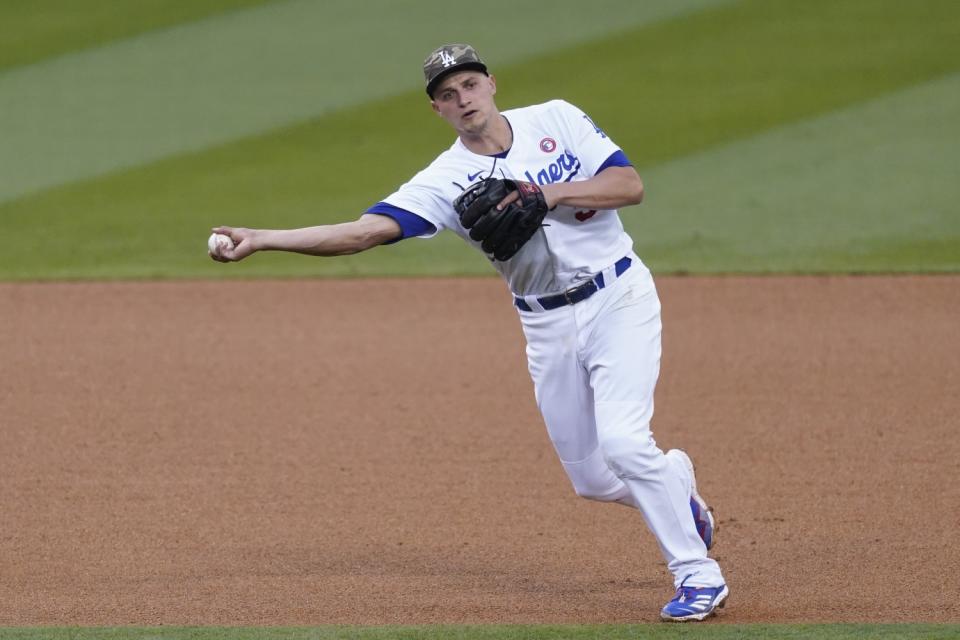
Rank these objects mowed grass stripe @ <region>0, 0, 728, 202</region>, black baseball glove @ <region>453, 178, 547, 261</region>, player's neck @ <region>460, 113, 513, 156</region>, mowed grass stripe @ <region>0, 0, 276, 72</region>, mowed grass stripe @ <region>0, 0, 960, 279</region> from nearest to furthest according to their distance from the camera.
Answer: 1. black baseball glove @ <region>453, 178, 547, 261</region>
2. player's neck @ <region>460, 113, 513, 156</region>
3. mowed grass stripe @ <region>0, 0, 960, 279</region>
4. mowed grass stripe @ <region>0, 0, 728, 202</region>
5. mowed grass stripe @ <region>0, 0, 276, 72</region>

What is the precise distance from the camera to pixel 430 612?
5090 millimetres

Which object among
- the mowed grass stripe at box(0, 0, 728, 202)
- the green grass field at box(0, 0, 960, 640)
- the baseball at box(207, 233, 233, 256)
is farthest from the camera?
the mowed grass stripe at box(0, 0, 728, 202)

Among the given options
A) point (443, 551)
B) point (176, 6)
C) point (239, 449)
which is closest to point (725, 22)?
point (176, 6)

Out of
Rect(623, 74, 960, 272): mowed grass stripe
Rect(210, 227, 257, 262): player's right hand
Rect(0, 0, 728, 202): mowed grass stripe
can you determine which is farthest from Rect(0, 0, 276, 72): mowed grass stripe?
Rect(210, 227, 257, 262): player's right hand

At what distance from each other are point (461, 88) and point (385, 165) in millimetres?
8737

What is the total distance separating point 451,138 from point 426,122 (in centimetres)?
41

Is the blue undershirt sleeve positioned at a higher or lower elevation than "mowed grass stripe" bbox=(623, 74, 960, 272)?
lower

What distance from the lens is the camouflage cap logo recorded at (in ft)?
16.1

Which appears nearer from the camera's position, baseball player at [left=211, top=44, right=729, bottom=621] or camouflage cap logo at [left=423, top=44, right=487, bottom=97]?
baseball player at [left=211, top=44, right=729, bottom=621]

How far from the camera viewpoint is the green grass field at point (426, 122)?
12125 mm

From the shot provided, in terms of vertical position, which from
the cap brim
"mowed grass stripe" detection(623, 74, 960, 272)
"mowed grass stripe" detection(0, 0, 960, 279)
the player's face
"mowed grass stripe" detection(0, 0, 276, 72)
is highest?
"mowed grass stripe" detection(0, 0, 276, 72)

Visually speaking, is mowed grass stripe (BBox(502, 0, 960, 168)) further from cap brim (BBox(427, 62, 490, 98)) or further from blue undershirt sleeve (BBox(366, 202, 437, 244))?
blue undershirt sleeve (BBox(366, 202, 437, 244))

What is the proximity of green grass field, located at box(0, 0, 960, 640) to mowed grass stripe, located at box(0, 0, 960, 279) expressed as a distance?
0.09ft

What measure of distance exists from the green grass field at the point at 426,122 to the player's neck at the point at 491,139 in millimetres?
6444
